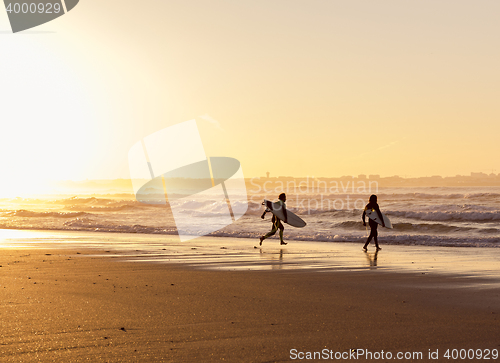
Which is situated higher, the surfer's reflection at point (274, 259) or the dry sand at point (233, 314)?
the dry sand at point (233, 314)

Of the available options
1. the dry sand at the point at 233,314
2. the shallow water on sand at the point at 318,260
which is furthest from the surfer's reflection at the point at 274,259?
the dry sand at the point at 233,314

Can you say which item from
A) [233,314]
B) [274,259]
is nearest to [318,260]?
[274,259]

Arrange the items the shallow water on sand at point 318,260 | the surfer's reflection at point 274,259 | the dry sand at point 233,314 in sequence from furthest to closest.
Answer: the surfer's reflection at point 274,259, the shallow water on sand at point 318,260, the dry sand at point 233,314

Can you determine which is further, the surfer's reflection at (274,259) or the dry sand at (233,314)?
the surfer's reflection at (274,259)

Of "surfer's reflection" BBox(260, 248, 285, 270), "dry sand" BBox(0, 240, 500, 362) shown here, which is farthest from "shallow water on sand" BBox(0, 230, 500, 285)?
"dry sand" BBox(0, 240, 500, 362)

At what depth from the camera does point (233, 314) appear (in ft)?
17.6

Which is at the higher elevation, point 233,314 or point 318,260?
point 233,314

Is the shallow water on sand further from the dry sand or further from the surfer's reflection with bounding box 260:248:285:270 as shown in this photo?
the dry sand

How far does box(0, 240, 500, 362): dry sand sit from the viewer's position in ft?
13.3

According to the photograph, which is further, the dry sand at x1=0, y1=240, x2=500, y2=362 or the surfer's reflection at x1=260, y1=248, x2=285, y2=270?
the surfer's reflection at x1=260, y1=248, x2=285, y2=270

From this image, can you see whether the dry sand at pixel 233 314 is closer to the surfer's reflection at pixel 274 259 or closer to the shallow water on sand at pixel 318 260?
the shallow water on sand at pixel 318 260

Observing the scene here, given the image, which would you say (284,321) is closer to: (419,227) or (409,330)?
(409,330)

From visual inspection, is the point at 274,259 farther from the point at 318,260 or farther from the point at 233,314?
the point at 233,314

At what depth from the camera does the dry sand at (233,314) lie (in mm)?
4051
